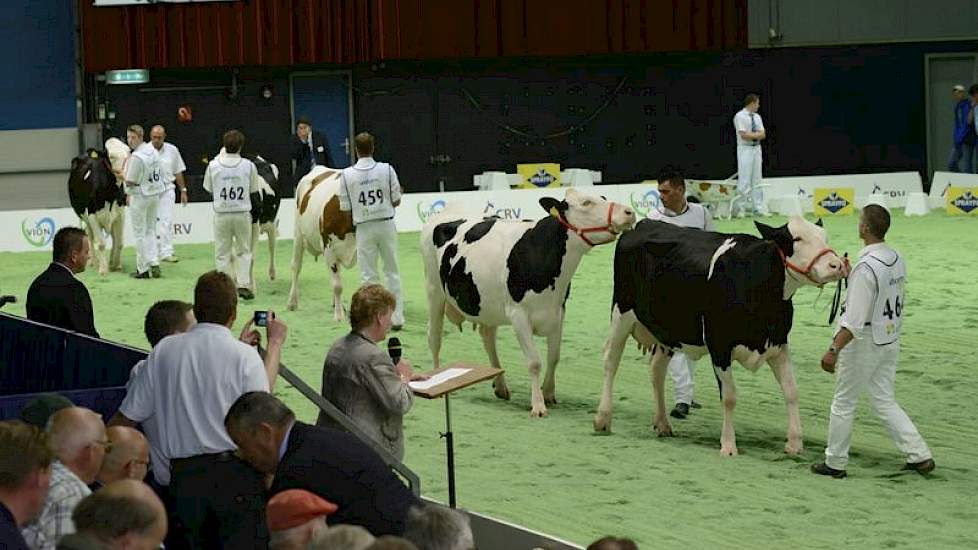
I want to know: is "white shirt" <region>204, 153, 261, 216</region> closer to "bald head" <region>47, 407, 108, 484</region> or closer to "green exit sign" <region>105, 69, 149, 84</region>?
"bald head" <region>47, 407, 108, 484</region>

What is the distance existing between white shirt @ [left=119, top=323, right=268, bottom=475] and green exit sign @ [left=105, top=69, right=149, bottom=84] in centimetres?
2599

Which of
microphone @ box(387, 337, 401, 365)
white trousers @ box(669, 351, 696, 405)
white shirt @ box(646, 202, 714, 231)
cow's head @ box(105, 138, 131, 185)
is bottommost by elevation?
white trousers @ box(669, 351, 696, 405)

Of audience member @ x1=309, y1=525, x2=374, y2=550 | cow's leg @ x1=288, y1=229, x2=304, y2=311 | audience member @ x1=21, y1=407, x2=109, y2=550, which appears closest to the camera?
audience member @ x1=309, y1=525, x2=374, y2=550

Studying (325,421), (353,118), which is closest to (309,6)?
(353,118)

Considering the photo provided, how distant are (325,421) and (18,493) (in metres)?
3.15

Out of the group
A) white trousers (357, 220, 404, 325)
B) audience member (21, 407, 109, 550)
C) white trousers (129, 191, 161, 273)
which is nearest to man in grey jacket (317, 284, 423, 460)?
audience member (21, 407, 109, 550)

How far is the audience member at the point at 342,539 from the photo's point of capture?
15.9ft

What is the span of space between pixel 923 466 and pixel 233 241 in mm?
11176

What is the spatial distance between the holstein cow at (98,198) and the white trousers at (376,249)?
20.8ft

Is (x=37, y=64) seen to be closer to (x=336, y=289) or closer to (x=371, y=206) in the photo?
(x=336, y=289)

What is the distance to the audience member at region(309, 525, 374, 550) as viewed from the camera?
4855 mm

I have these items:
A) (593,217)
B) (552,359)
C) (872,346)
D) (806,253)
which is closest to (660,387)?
(552,359)

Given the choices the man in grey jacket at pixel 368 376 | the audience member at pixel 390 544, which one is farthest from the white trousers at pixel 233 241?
the audience member at pixel 390 544

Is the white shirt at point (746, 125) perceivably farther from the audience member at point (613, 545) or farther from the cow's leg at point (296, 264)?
the audience member at point (613, 545)
